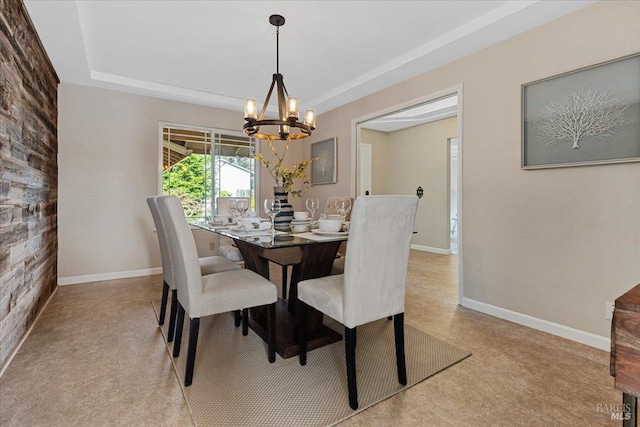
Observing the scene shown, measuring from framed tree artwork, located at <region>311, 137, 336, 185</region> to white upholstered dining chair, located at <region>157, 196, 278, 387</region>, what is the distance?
3028mm

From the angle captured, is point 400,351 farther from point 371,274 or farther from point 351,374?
point 371,274

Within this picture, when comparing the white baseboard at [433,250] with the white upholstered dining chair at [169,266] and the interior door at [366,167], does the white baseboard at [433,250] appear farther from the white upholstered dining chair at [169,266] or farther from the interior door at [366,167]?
the white upholstered dining chair at [169,266]

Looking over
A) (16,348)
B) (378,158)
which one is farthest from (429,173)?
(16,348)

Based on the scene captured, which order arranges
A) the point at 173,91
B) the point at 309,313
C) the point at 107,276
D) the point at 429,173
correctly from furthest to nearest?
the point at 429,173 → the point at 173,91 → the point at 107,276 → the point at 309,313

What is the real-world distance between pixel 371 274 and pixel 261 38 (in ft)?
8.14

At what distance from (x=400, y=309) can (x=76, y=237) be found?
3867 millimetres

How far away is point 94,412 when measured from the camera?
1.44 meters

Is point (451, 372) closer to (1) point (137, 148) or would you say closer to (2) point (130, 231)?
(2) point (130, 231)

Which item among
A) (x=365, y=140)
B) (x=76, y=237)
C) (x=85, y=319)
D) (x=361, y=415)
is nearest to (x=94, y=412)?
(x=361, y=415)

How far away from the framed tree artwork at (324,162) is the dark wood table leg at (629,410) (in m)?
4.08

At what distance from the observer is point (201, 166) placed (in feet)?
14.8

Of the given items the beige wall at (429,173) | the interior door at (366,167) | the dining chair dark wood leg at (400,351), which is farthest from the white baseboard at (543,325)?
the interior door at (366,167)

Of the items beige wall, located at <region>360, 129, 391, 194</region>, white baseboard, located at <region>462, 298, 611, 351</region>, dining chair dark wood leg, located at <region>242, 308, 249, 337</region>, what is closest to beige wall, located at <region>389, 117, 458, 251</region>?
beige wall, located at <region>360, 129, 391, 194</region>

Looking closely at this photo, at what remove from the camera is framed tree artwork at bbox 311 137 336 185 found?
4.67 meters
